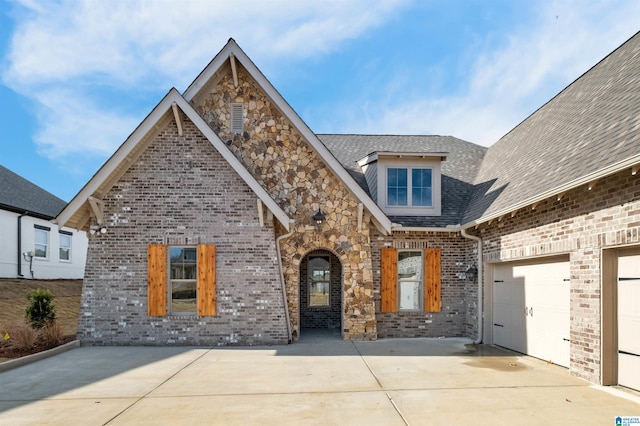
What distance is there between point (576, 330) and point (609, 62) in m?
7.23

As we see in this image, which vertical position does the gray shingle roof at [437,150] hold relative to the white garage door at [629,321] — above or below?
above

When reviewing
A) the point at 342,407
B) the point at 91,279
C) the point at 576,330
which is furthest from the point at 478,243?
the point at 91,279

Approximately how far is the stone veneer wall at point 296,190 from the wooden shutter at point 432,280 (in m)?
1.68

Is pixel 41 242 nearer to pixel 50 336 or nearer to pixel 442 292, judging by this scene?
pixel 50 336

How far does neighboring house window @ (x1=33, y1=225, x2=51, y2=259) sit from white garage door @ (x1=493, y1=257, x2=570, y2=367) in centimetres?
2023

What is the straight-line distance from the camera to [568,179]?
761 cm

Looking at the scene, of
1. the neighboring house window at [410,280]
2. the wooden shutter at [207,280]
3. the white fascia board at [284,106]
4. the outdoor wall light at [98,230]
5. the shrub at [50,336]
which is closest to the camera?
the shrub at [50,336]

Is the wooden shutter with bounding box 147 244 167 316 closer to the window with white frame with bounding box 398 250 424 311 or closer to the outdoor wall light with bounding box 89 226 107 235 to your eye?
the outdoor wall light with bounding box 89 226 107 235

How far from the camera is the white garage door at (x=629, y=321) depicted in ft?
21.7

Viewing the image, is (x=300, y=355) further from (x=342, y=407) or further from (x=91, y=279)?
(x=91, y=279)

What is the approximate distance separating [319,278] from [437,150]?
6196 millimetres

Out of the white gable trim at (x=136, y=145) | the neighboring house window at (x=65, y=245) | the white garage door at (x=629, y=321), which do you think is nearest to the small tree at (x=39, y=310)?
the white gable trim at (x=136, y=145)

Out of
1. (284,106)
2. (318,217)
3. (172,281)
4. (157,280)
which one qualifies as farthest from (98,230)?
(284,106)

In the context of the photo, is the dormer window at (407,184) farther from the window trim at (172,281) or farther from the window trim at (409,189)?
the window trim at (172,281)
